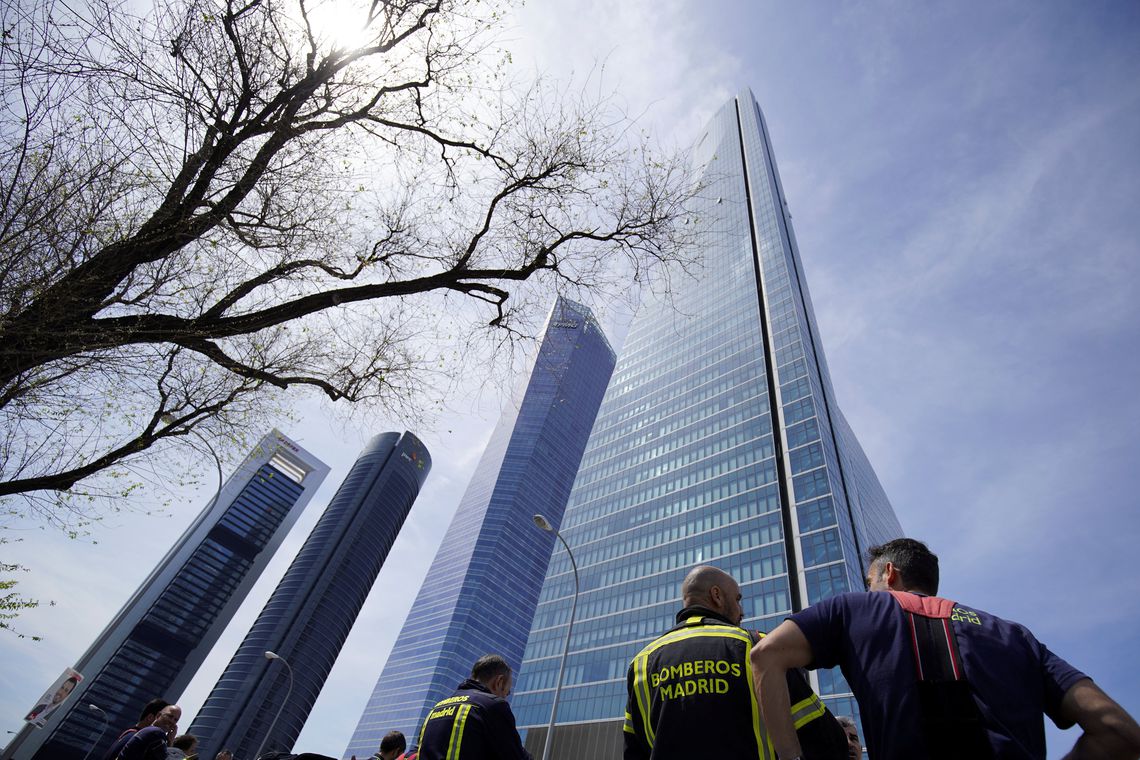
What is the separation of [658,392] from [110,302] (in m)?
82.3

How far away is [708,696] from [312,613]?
14240cm

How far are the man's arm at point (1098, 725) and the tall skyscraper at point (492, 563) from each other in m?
90.2

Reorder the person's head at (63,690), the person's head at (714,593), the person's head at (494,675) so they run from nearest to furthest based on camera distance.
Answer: the person's head at (714,593) < the person's head at (494,675) < the person's head at (63,690)

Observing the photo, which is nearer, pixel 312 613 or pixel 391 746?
pixel 391 746

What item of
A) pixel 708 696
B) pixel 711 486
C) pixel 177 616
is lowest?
pixel 708 696

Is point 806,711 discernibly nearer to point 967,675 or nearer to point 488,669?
point 967,675

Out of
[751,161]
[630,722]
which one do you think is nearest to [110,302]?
[630,722]

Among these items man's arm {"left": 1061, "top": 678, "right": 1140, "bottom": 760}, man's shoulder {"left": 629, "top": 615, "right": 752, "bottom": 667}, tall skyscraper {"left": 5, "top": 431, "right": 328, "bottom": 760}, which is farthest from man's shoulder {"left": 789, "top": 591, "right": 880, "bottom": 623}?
tall skyscraper {"left": 5, "top": 431, "right": 328, "bottom": 760}

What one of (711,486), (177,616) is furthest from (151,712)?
(177,616)

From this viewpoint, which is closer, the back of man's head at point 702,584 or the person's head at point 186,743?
the back of man's head at point 702,584

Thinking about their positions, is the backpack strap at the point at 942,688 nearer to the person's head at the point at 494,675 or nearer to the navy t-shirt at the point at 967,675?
the navy t-shirt at the point at 967,675

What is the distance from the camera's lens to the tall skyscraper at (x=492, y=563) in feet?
364

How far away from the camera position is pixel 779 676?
2.00 m

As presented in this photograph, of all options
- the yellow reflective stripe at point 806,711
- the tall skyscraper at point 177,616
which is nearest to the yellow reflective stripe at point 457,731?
the yellow reflective stripe at point 806,711
